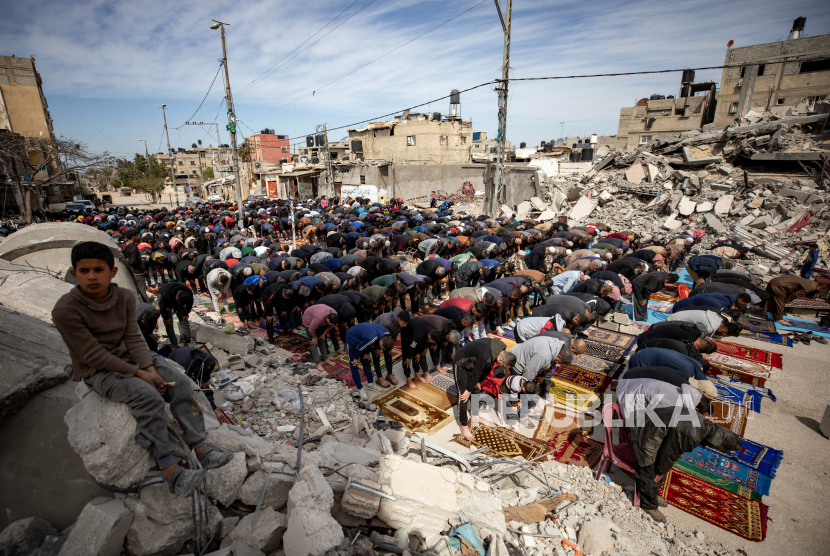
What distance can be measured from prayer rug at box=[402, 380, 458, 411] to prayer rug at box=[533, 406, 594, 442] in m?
1.32

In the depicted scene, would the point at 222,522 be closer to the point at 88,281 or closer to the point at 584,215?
the point at 88,281

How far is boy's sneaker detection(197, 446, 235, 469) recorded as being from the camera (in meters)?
2.85

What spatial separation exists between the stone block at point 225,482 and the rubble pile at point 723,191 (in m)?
14.9

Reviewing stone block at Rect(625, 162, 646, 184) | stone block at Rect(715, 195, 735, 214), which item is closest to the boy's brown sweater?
stone block at Rect(715, 195, 735, 214)

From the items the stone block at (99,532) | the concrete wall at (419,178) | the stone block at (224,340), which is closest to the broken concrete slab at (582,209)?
the concrete wall at (419,178)

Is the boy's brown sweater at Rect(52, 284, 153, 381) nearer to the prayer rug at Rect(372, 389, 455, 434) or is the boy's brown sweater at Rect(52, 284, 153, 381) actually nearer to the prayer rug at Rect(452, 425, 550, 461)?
the prayer rug at Rect(372, 389, 455, 434)

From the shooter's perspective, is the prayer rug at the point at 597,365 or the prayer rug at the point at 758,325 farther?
the prayer rug at the point at 758,325

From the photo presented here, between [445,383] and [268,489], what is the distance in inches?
153

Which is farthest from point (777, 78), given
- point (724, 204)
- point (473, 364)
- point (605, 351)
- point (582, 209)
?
point (473, 364)

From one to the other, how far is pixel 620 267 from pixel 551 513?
7.42 m

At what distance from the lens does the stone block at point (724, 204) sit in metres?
15.9

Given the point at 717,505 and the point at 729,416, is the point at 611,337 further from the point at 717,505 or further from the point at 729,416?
the point at 717,505

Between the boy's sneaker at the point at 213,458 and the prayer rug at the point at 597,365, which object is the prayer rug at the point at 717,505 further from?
the boy's sneaker at the point at 213,458

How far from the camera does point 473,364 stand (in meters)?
5.09
